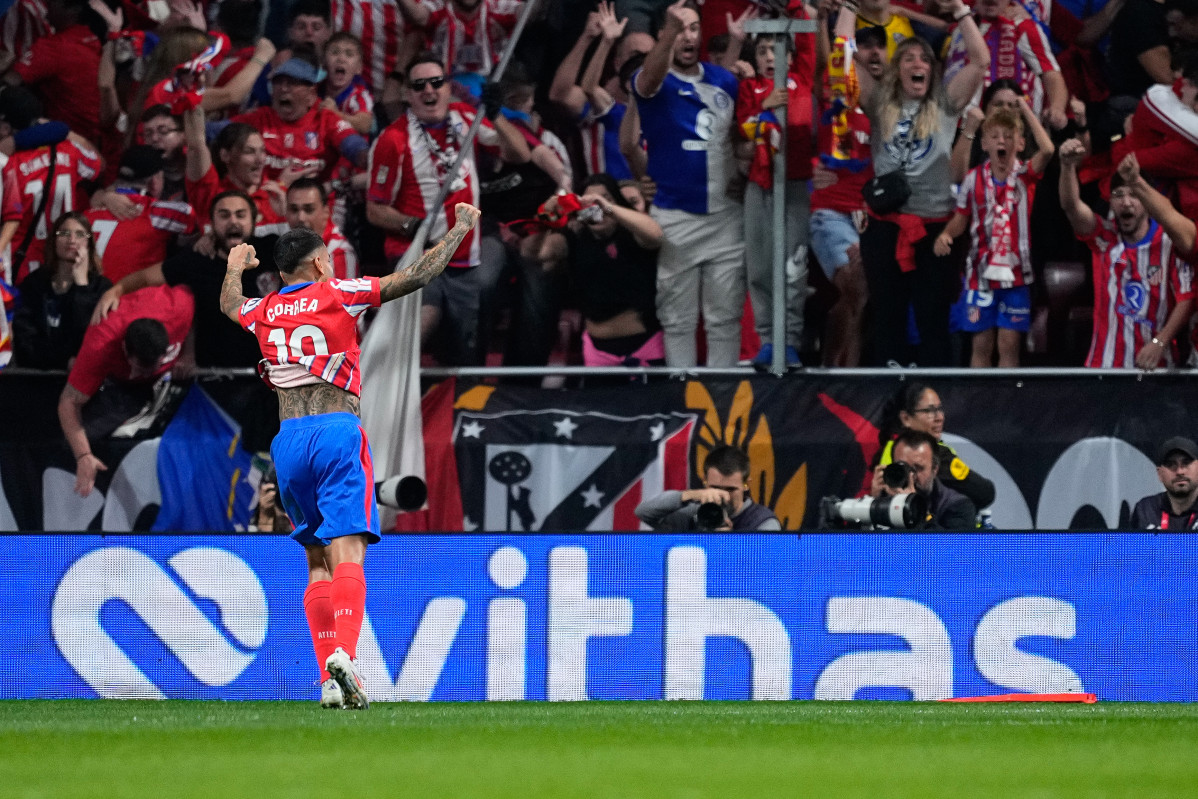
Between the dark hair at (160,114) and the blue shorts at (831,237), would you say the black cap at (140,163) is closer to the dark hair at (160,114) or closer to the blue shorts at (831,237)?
the dark hair at (160,114)

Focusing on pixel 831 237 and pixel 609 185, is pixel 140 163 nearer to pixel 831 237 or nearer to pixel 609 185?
pixel 609 185

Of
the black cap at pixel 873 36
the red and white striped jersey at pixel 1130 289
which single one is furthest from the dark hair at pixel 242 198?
the red and white striped jersey at pixel 1130 289

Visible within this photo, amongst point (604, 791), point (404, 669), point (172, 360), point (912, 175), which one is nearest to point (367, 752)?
point (604, 791)

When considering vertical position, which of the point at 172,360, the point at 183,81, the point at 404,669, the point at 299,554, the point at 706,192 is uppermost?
the point at 183,81

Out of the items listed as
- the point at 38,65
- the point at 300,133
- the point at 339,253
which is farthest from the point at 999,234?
the point at 38,65

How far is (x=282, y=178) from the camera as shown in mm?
11898

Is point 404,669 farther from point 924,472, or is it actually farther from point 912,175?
point 912,175

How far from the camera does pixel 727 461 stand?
9797 mm

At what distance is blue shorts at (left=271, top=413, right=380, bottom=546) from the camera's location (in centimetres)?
694

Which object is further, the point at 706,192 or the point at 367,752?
the point at 706,192

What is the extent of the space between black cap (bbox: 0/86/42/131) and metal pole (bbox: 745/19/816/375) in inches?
193

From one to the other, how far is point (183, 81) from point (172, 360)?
2.12m

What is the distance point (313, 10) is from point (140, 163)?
5.58 ft

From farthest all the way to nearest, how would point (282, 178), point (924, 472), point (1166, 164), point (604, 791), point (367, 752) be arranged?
1. point (282, 178)
2. point (1166, 164)
3. point (924, 472)
4. point (367, 752)
5. point (604, 791)
